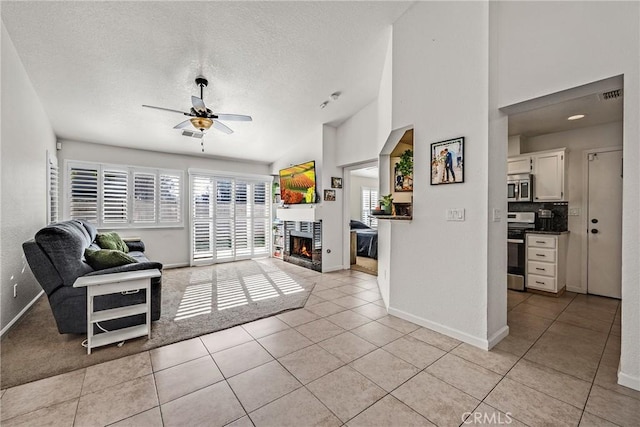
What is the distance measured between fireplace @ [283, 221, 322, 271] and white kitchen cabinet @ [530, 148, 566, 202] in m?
3.65

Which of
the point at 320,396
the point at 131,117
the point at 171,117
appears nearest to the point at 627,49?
the point at 320,396

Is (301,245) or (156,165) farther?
(301,245)

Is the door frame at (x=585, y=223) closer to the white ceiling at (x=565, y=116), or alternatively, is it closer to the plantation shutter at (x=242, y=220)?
the white ceiling at (x=565, y=116)

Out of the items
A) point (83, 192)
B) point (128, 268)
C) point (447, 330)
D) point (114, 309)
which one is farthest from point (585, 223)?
point (83, 192)

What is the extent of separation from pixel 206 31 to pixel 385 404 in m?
3.48

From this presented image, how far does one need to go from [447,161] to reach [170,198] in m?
5.58

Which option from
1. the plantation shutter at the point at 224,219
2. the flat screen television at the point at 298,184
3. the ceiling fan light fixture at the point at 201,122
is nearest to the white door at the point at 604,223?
the flat screen television at the point at 298,184

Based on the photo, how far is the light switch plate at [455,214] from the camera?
241cm

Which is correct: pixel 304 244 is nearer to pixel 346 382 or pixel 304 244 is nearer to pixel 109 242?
pixel 109 242

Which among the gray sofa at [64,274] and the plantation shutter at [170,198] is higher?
the plantation shutter at [170,198]

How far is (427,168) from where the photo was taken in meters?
2.71

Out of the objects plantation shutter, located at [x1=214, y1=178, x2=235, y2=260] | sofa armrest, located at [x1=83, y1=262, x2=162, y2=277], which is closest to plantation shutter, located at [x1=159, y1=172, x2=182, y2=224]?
plantation shutter, located at [x1=214, y1=178, x2=235, y2=260]

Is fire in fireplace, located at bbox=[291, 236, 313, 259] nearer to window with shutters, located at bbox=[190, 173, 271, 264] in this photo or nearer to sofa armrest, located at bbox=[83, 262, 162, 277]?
window with shutters, located at bbox=[190, 173, 271, 264]

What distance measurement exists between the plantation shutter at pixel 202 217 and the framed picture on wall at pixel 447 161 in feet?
16.8
